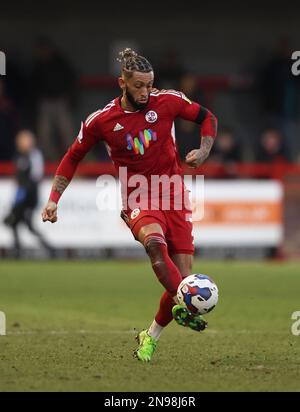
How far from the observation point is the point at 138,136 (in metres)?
9.23

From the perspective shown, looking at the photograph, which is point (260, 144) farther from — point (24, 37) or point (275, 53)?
point (24, 37)

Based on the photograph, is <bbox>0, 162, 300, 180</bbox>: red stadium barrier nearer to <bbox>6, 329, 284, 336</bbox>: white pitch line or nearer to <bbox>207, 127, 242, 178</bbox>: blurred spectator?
<bbox>207, 127, 242, 178</bbox>: blurred spectator

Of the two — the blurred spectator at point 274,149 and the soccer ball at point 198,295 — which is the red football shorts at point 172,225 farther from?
the blurred spectator at point 274,149

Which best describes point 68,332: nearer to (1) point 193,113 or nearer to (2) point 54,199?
(2) point 54,199

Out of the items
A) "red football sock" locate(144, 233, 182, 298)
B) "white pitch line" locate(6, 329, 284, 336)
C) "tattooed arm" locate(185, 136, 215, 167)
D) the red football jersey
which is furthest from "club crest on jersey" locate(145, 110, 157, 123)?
"white pitch line" locate(6, 329, 284, 336)

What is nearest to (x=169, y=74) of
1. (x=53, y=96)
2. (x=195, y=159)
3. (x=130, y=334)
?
(x=53, y=96)

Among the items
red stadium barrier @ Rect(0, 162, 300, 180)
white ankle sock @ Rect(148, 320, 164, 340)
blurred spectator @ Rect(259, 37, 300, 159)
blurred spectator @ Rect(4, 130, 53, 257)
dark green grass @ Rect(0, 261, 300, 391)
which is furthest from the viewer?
blurred spectator @ Rect(259, 37, 300, 159)

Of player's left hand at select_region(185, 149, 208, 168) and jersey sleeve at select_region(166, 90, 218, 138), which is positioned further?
jersey sleeve at select_region(166, 90, 218, 138)

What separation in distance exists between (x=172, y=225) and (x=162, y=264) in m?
0.55

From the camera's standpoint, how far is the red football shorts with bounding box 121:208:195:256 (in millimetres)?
9148

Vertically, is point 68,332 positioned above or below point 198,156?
below

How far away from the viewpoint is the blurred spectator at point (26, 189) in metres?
18.9

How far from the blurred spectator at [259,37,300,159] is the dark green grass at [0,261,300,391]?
5.19 metres

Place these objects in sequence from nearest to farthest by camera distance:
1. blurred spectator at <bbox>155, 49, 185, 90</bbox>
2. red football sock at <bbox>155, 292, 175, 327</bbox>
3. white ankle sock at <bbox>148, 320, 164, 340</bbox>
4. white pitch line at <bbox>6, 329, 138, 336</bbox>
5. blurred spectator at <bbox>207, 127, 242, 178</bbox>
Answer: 1. red football sock at <bbox>155, 292, 175, 327</bbox>
2. white ankle sock at <bbox>148, 320, 164, 340</bbox>
3. white pitch line at <bbox>6, 329, 138, 336</bbox>
4. blurred spectator at <bbox>207, 127, 242, 178</bbox>
5. blurred spectator at <bbox>155, 49, 185, 90</bbox>
